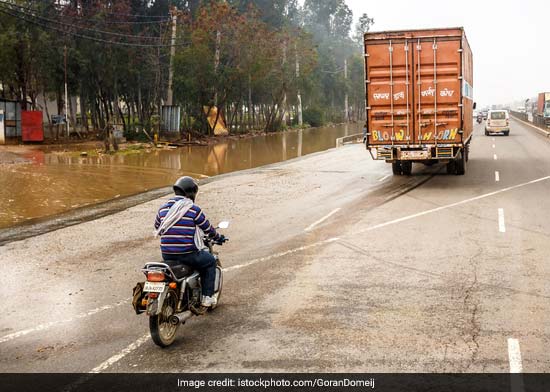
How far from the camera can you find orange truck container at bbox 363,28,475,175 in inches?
Answer: 699

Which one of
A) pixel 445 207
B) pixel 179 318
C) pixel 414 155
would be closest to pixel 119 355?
pixel 179 318

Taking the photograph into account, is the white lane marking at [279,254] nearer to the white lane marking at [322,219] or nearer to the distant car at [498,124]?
the white lane marking at [322,219]

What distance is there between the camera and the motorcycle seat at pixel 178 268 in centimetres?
639

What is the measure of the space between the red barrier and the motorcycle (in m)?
38.0

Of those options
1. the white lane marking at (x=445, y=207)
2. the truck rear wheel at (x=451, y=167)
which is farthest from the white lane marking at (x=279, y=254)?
the truck rear wheel at (x=451, y=167)

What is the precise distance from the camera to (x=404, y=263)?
9.56 metres

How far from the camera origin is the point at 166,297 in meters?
6.17

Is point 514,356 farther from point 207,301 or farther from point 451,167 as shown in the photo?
point 451,167

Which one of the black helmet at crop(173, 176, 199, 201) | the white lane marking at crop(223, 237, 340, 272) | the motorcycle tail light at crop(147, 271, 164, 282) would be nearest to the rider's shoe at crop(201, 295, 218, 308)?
the motorcycle tail light at crop(147, 271, 164, 282)

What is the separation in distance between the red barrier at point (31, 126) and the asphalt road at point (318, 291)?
93.8 feet

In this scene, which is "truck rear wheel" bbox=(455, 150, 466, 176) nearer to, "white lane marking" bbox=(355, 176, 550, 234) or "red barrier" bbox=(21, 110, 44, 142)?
"white lane marking" bbox=(355, 176, 550, 234)

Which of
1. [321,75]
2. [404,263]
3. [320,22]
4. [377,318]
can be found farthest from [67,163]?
[320,22]

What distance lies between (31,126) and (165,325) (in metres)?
38.8

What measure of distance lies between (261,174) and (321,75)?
7503 cm
